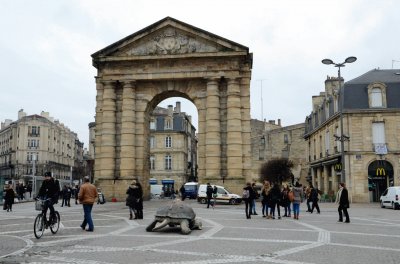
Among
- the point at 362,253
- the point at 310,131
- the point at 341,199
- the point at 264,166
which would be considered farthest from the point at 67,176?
the point at 362,253

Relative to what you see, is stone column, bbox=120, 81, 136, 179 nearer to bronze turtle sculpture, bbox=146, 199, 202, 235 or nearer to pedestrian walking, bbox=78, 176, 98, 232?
pedestrian walking, bbox=78, 176, 98, 232

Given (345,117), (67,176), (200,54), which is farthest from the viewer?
(67,176)

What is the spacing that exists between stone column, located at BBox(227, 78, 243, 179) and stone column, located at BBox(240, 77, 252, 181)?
1.76 feet

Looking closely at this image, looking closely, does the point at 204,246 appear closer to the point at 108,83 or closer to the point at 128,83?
the point at 128,83

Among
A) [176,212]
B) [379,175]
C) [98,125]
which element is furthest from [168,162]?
[176,212]

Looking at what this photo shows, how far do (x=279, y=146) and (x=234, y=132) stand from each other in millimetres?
34838

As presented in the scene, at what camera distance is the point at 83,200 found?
494 inches

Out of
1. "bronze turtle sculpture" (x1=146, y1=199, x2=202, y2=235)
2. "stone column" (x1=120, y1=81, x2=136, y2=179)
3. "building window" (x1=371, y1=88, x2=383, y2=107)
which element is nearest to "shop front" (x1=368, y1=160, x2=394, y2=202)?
"building window" (x1=371, y1=88, x2=383, y2=107)

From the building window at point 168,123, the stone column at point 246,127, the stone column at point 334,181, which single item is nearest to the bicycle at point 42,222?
the stone column at point 246,127

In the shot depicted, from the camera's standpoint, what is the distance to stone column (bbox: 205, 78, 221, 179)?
31.2 m

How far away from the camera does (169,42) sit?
107ft

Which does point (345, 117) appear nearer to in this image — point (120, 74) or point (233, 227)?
point (120, 74)

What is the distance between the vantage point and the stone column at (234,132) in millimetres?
31094

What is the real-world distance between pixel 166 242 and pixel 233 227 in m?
4.15
